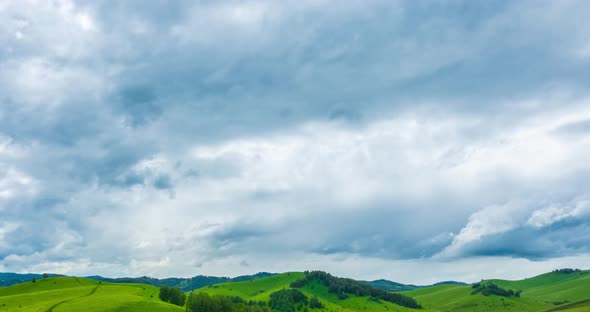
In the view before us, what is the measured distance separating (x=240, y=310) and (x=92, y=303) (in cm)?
6231

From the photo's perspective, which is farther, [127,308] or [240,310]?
[240,310]

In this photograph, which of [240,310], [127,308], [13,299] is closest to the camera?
[127,308]

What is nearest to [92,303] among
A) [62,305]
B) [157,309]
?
[62,305]

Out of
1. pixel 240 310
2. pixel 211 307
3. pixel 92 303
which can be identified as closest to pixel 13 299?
pixel 92 303

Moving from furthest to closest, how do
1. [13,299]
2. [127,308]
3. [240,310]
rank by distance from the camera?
[240,310] < [13,299] < [127,308]

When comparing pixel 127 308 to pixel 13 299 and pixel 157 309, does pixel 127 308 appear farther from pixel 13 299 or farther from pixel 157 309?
pixel 13 299

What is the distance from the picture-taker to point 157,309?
504 ft

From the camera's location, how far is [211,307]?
7131 inches

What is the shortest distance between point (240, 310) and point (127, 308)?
182 ft

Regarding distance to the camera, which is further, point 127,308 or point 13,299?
point 13,299

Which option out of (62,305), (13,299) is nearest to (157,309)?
(62,305)

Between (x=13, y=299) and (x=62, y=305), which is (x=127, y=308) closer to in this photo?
(x=62, y=305)

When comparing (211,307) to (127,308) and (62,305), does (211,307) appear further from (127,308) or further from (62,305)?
(62,305)

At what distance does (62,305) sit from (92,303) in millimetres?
11647
